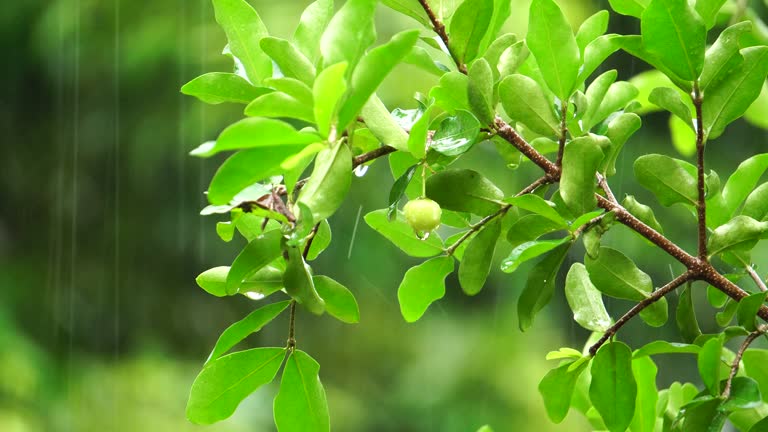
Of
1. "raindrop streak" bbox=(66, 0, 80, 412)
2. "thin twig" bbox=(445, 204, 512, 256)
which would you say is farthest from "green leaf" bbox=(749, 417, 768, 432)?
"raindrop streak" bbox=(66, 0, 80, 412)

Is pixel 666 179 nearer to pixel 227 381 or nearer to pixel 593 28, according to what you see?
pixel 593 28

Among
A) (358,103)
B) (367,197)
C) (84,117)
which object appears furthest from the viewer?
(84,117)

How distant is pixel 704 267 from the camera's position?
319 mm

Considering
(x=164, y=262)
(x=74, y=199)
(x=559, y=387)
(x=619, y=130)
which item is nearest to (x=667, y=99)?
(x=619, y=130)

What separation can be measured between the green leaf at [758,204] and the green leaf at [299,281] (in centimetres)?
19

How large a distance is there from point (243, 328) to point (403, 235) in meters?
0.10

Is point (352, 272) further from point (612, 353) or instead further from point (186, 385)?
point (612, 353)

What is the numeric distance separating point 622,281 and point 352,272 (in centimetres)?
181

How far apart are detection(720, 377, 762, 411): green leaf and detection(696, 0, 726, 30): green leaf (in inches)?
4.9

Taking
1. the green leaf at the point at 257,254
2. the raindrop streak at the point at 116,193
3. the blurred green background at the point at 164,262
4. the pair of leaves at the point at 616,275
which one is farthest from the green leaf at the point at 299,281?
the raindrop streak at the point at 116,193

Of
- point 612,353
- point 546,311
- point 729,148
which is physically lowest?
point 546,311

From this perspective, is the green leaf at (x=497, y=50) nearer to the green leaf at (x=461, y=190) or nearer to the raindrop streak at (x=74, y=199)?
the green leaf at (x=461, y=190)

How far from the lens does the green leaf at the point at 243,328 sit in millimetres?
311

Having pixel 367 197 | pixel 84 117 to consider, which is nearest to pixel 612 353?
pixel 367 197
